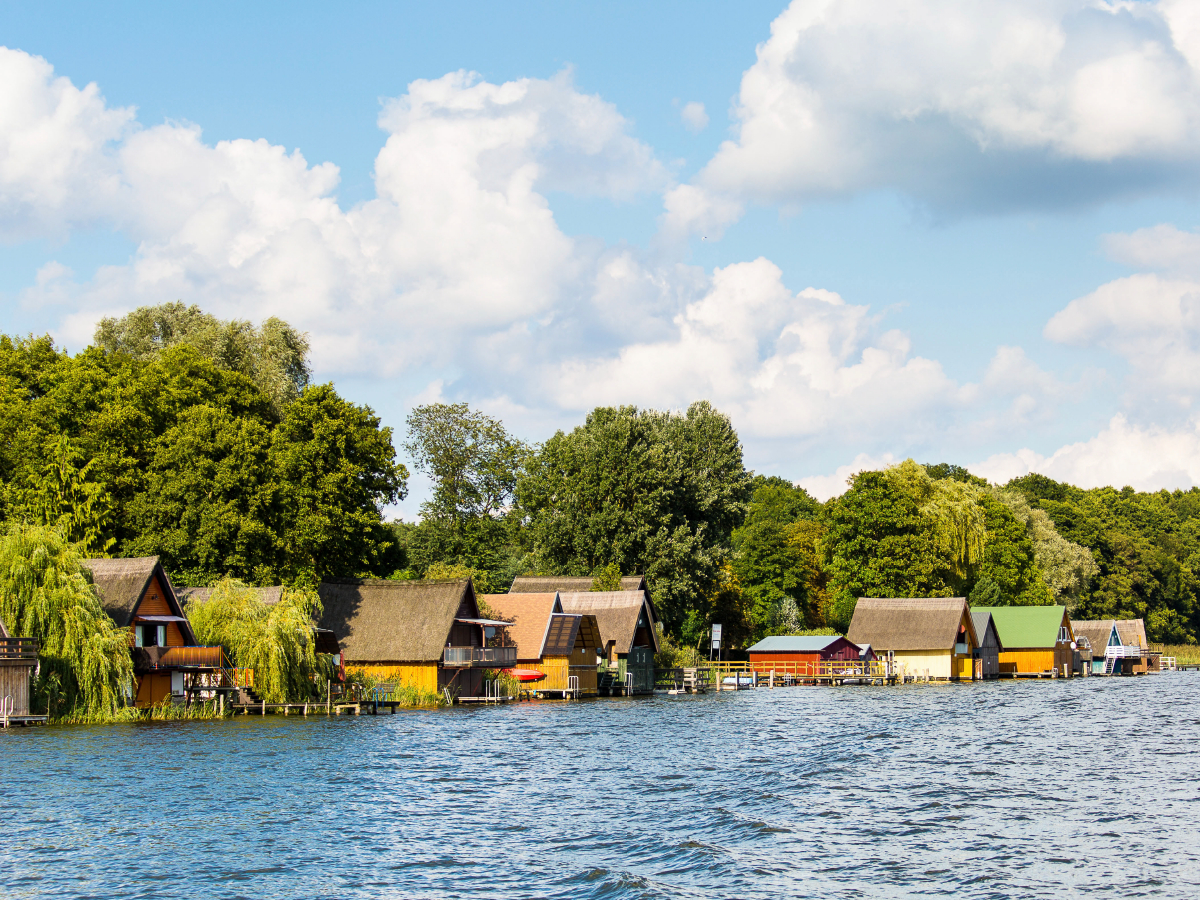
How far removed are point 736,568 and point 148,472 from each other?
59445 millimetres

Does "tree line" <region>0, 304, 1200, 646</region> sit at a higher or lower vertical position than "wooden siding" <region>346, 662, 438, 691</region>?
higher

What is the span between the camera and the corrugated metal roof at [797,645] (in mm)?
90750

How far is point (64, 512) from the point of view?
193 feet

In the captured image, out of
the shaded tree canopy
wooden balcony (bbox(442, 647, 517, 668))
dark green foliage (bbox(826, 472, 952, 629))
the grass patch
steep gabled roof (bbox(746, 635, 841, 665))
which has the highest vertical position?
the shaded tree canopy

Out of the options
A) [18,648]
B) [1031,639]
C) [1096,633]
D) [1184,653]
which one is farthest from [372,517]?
[1184,653]

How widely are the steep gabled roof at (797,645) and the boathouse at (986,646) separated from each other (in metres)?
14.3

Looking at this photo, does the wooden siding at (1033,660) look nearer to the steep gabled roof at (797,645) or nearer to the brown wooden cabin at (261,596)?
the steep gabled roof at (797,645)

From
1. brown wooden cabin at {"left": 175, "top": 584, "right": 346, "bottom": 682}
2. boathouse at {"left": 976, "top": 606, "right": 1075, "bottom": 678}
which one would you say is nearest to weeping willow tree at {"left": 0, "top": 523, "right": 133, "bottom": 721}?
brown wooden cabin at {"left": 175, "top": 584, "right": 346, "bottom": 682}

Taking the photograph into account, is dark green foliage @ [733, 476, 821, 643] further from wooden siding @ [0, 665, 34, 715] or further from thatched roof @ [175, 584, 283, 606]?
wooden siding @ [0, 665, 34, 715]

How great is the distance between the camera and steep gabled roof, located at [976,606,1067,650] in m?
101

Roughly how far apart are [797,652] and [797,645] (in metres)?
0.56

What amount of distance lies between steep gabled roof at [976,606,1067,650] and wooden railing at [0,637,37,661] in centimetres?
7736

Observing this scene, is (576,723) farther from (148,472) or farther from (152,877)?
(152,877)

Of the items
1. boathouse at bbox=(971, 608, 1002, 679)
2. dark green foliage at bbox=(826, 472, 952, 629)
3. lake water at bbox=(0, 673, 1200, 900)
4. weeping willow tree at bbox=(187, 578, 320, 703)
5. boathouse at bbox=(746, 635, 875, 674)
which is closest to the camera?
lake water at bbox=(0, 673, 1200, 900)
